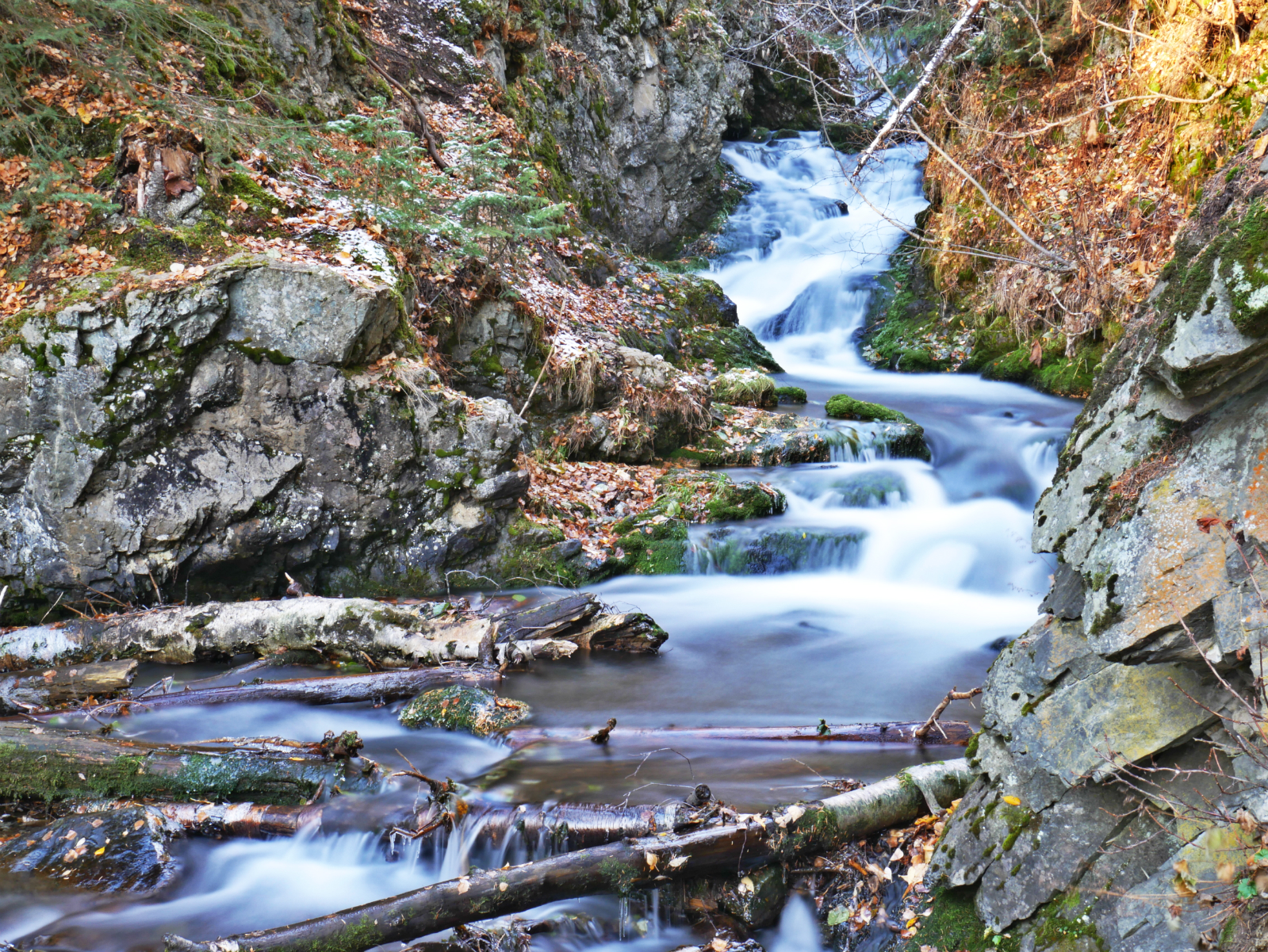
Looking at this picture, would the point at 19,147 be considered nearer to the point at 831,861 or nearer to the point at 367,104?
the point at 367,104

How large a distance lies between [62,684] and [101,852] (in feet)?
6.83

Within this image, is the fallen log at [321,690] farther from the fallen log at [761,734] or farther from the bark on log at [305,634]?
the fallen log at [761,734]

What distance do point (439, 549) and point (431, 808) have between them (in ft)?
12.2

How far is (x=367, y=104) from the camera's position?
10.2m

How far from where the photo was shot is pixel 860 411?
10.6 m

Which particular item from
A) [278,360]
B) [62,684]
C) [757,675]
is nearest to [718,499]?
[757,675]

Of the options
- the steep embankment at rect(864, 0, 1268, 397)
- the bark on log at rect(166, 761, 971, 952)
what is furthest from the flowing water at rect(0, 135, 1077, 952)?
the steep embankment at rect(864, 0, 1268, 397)

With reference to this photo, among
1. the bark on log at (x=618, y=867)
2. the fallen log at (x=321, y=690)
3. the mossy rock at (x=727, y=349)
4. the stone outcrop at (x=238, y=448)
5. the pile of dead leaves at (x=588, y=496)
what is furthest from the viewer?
the mossy rock at (x=727, y=349)

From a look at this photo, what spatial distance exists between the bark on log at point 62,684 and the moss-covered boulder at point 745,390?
7903mm

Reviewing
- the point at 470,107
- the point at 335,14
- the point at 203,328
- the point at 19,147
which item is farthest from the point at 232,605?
the point at 470,107

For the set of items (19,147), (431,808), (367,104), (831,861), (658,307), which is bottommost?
(831,861)

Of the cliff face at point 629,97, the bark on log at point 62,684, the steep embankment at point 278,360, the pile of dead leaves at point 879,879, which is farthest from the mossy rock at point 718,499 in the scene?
the cliff face at point 629,97

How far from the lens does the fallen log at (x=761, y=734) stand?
4.33 m

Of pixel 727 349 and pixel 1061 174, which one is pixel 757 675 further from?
pixel 1061 174
